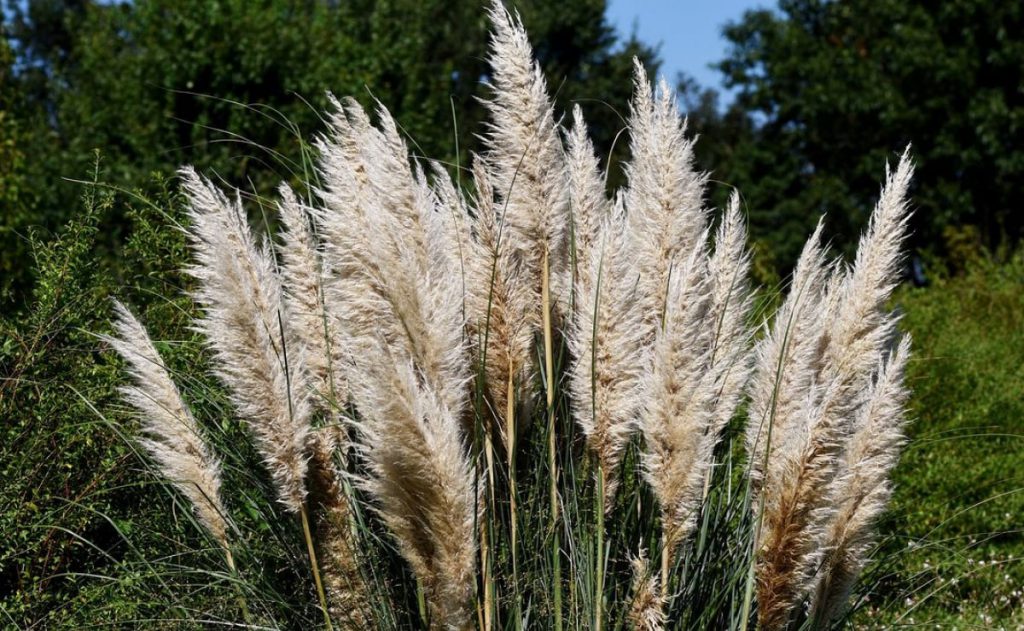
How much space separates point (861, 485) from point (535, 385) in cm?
82

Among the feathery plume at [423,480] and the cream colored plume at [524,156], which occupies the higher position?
the cream colored plume at [524,156]

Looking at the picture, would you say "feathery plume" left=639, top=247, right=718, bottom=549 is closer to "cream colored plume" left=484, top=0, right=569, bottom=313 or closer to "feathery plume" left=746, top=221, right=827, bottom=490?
"feathery plume" left=746, top=221, right=827, bottom=490

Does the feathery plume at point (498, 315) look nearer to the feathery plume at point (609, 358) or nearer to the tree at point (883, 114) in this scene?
the feathery plume at point (609, 358)

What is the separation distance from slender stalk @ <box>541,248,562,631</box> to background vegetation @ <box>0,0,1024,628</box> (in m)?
0.45

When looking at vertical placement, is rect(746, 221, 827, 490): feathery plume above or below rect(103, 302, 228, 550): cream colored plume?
above

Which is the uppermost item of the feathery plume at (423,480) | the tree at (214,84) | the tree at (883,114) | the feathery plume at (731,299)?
the tree at (883,114)

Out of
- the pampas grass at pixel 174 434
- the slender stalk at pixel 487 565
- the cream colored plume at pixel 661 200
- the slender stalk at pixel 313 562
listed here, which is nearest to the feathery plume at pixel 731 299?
the cream colored plume at pixel 661 200

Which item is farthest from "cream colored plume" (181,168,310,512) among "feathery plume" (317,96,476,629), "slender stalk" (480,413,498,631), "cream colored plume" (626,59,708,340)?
"cream colored plume" (626,59,708,340)

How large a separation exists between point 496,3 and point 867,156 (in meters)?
21.7

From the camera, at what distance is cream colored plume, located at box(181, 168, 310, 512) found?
8.16ft

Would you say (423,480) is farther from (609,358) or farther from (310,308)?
(310,308)

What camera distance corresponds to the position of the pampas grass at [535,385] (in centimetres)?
247

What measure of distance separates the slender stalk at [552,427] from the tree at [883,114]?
64.7 feet

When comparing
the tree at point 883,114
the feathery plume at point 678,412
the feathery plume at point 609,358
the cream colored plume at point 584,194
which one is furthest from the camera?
the tree at point 883,114
